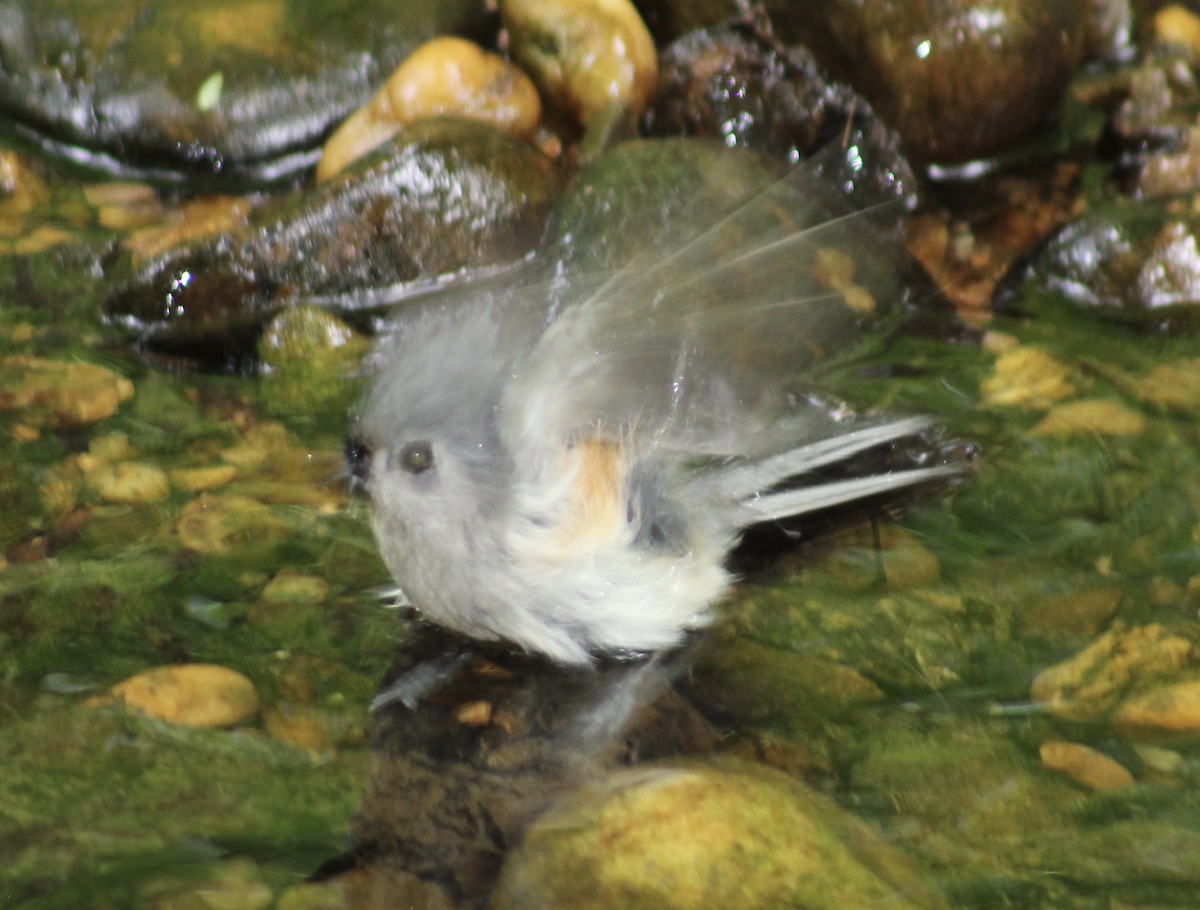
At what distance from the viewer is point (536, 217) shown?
4.36 metres

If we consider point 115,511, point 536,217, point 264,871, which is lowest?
point 264,871

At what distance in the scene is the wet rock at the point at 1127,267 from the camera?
161 inches

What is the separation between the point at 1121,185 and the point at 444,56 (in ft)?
8.44

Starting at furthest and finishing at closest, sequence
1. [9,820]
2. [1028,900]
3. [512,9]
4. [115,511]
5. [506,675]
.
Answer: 1. [512,9]
2. [115,511]
3. [506,675]
4. [9,820]
5. [1028,900]

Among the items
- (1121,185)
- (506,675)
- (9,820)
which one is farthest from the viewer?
(1121,185)

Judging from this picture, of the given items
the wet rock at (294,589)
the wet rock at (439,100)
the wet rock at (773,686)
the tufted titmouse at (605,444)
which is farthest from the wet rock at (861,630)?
the wet rock at (439,100)

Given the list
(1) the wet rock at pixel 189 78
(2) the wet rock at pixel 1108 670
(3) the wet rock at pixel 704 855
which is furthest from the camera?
(1) the wet rock at pixel 189 78

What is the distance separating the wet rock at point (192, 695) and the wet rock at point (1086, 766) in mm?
1647

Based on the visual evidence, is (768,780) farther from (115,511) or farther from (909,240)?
(909,240)

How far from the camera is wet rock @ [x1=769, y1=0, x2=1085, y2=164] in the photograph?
180 inches

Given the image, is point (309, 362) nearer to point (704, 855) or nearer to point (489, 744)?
point (489, 744)

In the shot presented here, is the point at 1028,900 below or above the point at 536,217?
below

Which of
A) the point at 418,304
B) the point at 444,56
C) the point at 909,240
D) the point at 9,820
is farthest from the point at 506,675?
the point at 444,56

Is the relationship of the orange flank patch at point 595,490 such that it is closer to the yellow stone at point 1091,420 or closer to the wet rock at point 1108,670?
the wet rock at point 1108,670
